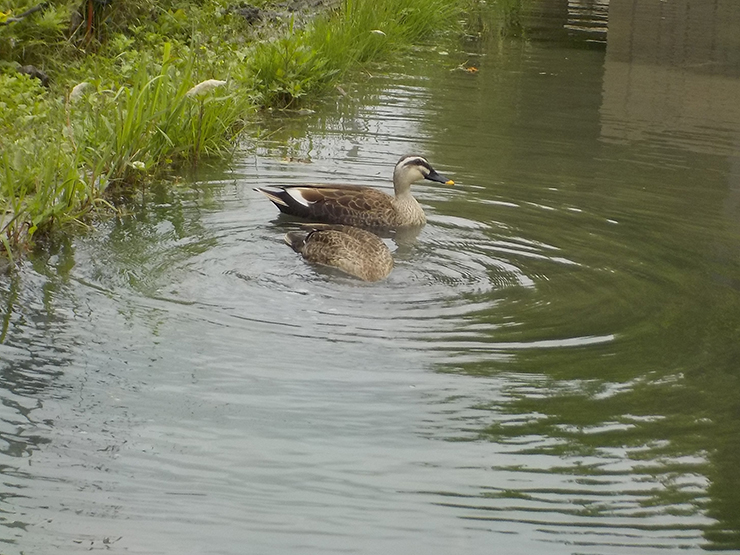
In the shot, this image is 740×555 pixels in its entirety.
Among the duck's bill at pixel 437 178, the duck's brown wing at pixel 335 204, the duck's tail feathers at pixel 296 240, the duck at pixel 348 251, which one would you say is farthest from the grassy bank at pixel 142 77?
the duck's bill at pixel 437 178

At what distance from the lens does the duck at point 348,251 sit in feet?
24.7

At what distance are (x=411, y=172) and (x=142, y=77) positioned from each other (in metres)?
2.29

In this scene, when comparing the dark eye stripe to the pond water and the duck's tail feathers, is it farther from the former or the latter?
the duck's tail feathers

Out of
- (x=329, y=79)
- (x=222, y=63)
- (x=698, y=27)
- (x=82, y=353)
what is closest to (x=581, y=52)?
(x=698, y=27)

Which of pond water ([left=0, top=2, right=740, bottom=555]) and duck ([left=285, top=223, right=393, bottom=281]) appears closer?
pond water ([left=0, top=2, right=740, bottom=555])

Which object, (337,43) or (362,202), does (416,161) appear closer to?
(362,202)

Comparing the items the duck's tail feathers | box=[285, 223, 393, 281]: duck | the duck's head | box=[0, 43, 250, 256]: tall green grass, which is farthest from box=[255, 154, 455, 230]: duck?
box=[0, 43, 250, 256]: tall green grass

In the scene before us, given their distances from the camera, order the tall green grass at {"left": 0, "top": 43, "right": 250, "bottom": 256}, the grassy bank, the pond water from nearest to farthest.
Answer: the pond water
the tall green grass at {"left": 0, "top": 43, "right": 250, "bottom": 256}
the grassy bank

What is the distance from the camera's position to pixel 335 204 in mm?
8914

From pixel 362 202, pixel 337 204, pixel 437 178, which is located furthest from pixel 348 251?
pixel 437 178

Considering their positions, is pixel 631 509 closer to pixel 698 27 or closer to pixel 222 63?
pixel 222 63

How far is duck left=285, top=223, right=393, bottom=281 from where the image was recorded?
752cm

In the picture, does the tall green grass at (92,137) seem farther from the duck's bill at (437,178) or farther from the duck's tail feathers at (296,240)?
the duck's bill at (437,178)

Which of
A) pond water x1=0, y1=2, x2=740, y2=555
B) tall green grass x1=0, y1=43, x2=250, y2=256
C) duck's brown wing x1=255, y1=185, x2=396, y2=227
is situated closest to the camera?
pond water x1=0, y1=2, x2=740, y2=555
